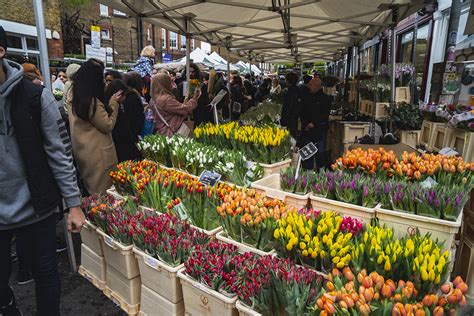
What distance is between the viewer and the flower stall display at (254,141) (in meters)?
3.26

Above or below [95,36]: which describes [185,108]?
below

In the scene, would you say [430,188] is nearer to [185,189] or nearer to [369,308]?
[369,308]

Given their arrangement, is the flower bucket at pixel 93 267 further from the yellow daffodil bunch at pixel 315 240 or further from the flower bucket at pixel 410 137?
the flower bucket at pixel 410 137

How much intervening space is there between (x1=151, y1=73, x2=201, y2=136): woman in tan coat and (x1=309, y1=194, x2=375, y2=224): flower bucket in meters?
2.51

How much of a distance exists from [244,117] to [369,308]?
495 centimetres

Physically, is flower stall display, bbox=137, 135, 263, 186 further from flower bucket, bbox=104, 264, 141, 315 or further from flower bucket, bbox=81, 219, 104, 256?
flower bucket, bbox=104, 264, 141, 315

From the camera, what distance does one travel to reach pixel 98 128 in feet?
10.6

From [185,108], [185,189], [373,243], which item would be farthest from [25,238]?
[185,108]

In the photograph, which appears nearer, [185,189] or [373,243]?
[373,243]

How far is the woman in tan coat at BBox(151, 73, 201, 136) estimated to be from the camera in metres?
4.36

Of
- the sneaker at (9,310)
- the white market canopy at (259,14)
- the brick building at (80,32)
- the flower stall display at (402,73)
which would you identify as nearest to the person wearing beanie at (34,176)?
the sneaker at (9,310)

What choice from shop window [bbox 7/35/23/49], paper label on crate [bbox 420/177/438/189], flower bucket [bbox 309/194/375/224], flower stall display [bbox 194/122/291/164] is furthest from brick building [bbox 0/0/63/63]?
paper label on crate [bbox 420/177/438/189]

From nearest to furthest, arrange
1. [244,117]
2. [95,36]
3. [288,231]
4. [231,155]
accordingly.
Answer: [288,231], [231,155], [95,36], [244,117]

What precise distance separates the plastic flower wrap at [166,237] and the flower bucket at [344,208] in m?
0.85
